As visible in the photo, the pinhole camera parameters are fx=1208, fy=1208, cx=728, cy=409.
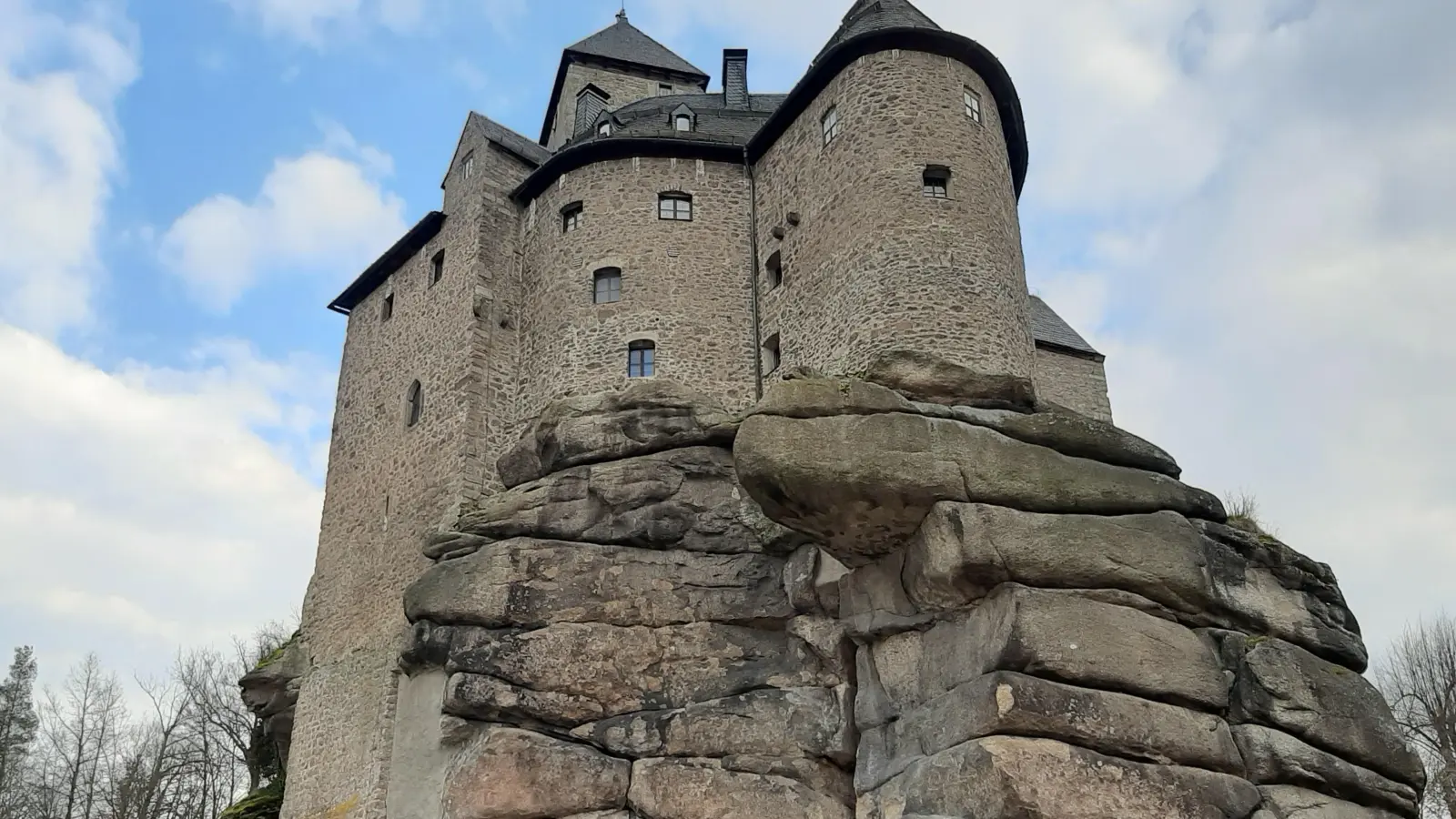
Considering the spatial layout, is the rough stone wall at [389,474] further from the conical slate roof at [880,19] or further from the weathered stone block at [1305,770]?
the weathered stone block at [1305,770]

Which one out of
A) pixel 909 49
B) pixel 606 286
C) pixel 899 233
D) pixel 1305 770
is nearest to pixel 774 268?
pixel 606 286

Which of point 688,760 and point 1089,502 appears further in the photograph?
point 688,760

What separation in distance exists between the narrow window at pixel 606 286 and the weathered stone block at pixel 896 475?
437 inches

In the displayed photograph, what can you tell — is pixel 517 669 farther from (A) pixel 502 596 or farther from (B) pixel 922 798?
(B) pixel 922 798

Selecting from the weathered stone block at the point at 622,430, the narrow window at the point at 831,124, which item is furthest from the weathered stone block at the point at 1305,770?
the narrow window at the point at 831,124

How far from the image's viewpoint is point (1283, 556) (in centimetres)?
1295

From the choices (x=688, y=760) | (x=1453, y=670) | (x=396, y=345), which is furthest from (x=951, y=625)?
(x=1453, y=670)

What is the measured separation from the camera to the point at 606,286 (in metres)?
23.1

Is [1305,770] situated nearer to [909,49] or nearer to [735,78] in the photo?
[909,49]

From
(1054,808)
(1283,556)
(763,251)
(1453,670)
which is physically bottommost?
(1054,808)

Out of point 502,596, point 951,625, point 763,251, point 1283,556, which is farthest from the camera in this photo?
point 763,251

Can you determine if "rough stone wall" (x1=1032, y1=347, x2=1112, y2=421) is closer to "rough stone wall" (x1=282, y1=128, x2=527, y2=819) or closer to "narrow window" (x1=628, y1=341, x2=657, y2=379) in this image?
"narrow window" (x1=628, y1=341, x2=657, y2=379)

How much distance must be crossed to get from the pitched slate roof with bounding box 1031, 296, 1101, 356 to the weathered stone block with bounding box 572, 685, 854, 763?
1523 cm

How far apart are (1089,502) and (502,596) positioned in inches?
268
